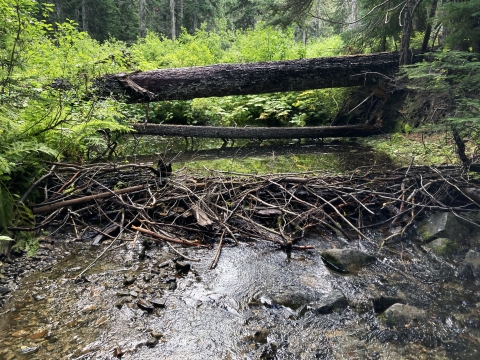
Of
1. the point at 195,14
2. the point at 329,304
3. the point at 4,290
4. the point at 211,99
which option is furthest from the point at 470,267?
the point at 195,14

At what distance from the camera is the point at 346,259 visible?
3.48 metres

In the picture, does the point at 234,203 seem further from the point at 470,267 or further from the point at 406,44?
the point at 406,44

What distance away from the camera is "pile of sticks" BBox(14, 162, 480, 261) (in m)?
3.97

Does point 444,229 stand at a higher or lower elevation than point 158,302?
higher

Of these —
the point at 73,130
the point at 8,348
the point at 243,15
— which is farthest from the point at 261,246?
the point at 243,15

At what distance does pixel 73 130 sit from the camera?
4.25m

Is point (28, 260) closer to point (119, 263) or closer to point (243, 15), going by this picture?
point (119, 263)

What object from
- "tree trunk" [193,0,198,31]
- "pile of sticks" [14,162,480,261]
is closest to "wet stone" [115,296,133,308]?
"pile of sticks" [14,162,480,261]

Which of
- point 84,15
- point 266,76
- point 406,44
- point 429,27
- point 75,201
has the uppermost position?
point 84,15

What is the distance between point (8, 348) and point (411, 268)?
391 cm

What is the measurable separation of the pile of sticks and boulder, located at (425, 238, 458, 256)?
0.37 m

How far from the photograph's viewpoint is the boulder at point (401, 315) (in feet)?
8.62

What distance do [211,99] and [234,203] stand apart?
8.01 meters

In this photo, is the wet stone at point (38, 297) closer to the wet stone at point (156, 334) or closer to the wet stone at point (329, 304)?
the wet stone at point (156, 334)
